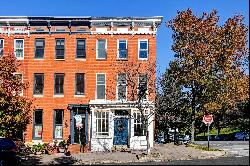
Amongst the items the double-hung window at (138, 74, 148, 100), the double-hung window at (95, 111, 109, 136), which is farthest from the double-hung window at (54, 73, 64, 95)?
the double-hung window at (138, 74, 148, 100)

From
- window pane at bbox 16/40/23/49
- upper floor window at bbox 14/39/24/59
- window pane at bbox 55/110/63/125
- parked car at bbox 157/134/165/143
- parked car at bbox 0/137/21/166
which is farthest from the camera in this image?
parked car at bbox 157/134/165/143

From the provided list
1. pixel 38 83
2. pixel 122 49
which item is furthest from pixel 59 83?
pixel 122 49

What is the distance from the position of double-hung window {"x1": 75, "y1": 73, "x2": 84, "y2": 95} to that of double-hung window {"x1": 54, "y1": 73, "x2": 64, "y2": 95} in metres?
1.30

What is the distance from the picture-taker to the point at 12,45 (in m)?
34.4

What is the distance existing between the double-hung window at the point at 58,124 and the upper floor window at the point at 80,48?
5.12m

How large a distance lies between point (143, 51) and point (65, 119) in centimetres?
895

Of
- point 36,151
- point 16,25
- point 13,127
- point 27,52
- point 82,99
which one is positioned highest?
point 16,25

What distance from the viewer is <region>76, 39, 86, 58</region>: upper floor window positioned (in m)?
34.4

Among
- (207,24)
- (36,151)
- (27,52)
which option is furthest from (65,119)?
(207,24)

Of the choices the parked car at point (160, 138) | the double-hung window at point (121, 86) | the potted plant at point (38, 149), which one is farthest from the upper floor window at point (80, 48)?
the parked car at point (160, 138)

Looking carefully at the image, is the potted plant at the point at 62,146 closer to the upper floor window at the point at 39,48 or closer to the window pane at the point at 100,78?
the window pane at the point at 100,78

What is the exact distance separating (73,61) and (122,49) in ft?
14.4

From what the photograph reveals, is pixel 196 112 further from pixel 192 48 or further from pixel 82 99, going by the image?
pixel 82 99

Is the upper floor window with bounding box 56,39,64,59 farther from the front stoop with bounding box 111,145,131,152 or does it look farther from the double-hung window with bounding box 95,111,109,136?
the front stoop with bounding box 111,145,131,152
